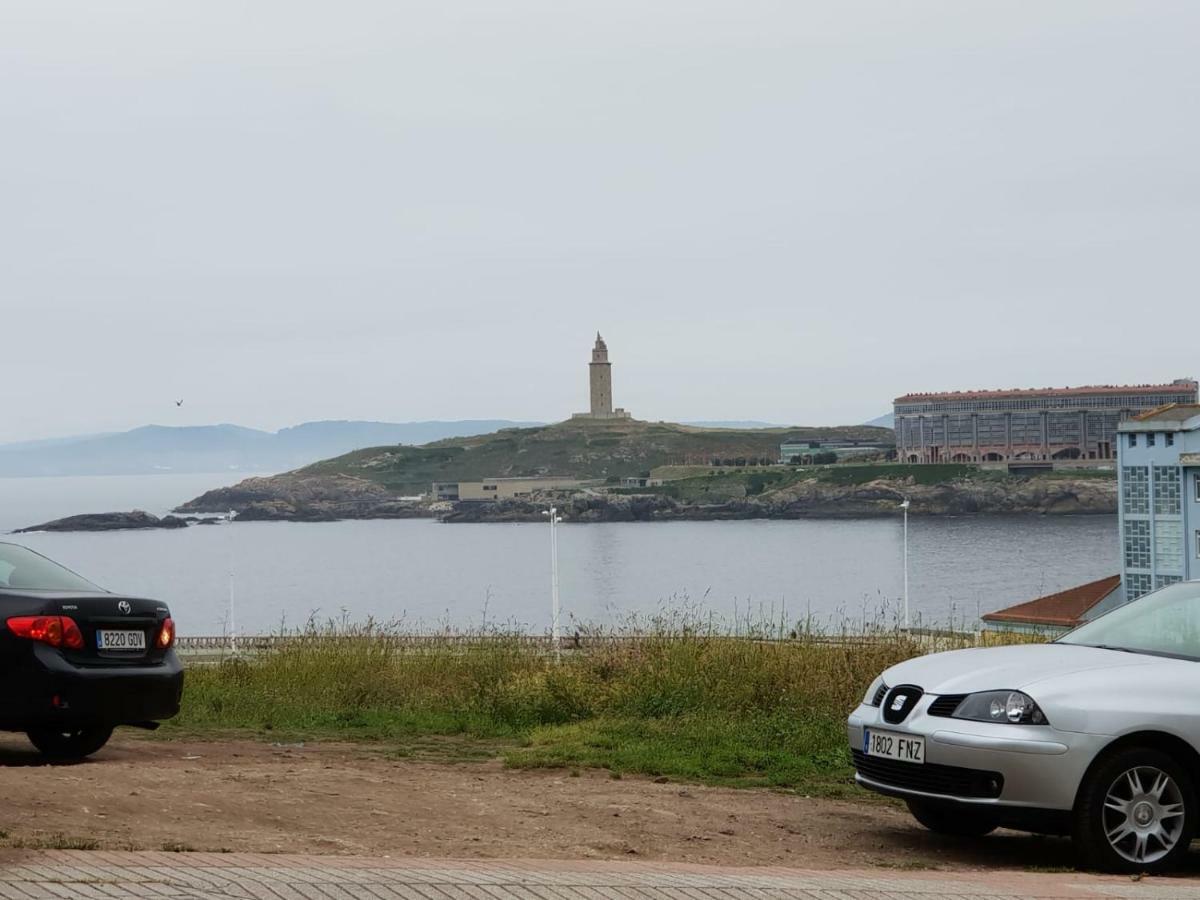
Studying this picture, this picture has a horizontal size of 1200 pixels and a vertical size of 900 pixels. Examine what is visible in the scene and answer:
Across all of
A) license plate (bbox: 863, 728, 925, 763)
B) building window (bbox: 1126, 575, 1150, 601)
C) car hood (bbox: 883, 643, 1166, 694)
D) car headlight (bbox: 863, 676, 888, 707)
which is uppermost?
car hood (bbox: 883, 643, 1166, 694)

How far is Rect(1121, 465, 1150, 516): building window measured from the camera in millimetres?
54469

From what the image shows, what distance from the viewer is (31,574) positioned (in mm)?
9664

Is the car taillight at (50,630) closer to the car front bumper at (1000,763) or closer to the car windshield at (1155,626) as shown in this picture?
the car front bumper at (1000,763)

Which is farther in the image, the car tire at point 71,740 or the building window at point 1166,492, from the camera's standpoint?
the building window at point 1166,492

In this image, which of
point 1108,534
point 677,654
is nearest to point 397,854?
point 677,654

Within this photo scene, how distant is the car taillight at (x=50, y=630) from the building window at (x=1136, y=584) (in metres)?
46.9

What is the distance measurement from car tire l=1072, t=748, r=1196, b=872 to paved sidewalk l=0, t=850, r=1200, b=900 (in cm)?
54

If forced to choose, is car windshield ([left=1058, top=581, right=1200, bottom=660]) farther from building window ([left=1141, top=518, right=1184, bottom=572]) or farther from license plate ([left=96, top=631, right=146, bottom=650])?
building window ([left=1141, top=518, right=1184, bottom=572])

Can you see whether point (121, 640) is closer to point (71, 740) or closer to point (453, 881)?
point (71, 740)

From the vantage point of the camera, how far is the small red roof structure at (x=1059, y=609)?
158 ft

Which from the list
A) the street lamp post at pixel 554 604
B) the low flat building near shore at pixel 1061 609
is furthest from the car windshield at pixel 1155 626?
the low flat building near shore at pixel 1061 609

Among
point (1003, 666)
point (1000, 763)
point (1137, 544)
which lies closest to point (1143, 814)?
point (1000, 763)

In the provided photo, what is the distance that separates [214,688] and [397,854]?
8.57m

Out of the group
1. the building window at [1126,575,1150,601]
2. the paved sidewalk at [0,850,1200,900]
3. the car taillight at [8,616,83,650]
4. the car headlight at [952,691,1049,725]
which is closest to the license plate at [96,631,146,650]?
the car taillight at [8,616,83,650]
